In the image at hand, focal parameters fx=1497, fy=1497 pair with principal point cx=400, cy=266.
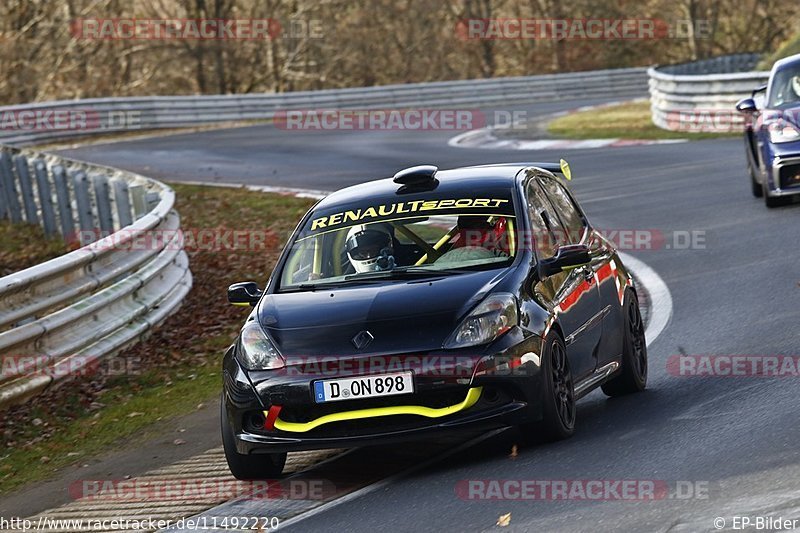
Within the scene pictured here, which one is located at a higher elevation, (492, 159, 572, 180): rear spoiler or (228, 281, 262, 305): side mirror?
(492, 159, 572, 180): rear spoiler

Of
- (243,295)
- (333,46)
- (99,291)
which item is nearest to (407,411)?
(243,295)

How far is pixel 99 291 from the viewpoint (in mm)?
12734

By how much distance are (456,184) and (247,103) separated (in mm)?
30028

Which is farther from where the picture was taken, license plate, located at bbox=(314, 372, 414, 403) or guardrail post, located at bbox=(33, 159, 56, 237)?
guardrail post, located at bbox=(33, 159, 56, 237)

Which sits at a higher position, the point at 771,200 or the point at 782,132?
the point at 782,132

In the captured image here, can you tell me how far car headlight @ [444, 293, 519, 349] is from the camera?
704cm

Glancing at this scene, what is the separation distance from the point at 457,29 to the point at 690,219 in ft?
122

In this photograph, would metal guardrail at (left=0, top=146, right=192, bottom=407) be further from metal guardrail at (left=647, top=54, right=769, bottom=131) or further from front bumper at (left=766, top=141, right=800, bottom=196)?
metal guardrail at (left=647, top=54, right=769, bottom=131)

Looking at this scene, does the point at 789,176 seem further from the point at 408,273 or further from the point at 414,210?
the point at 408,273

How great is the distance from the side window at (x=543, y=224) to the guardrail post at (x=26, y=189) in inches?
512

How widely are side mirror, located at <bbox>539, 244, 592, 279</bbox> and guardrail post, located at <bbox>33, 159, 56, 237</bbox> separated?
41.2 ft

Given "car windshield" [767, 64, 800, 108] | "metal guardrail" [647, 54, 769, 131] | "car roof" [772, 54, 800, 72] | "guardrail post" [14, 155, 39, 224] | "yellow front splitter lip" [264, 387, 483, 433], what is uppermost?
"car roof" [772, 54, 800, 72]

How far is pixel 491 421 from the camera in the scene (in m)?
7.00

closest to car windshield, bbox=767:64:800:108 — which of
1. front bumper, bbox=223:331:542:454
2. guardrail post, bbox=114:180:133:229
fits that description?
guardrail post, bbox=114:180:133:229
